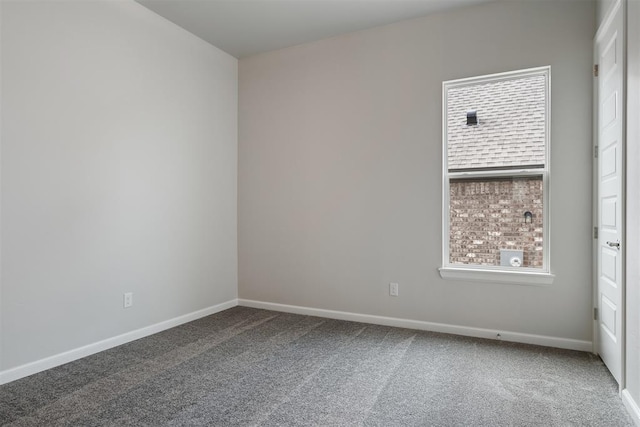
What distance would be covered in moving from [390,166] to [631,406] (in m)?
2.39

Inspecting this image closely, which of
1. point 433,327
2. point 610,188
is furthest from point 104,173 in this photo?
point 610,188

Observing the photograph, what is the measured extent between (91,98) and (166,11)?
109cm

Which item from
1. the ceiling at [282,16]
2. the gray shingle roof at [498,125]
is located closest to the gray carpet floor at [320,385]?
the gray shingle roof at [498,125]

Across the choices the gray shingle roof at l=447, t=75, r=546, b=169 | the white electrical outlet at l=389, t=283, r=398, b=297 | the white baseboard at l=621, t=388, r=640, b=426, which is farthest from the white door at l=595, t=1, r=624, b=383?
the white electrical outlet at l=389, t=283, r=398, b=297

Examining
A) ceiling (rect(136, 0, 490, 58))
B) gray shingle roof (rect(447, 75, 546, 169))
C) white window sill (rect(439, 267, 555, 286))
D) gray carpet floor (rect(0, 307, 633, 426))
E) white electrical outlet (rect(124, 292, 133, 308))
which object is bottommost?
gray carpet floor (rect(0, 307, 633, 426))

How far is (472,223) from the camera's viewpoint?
3426 mm

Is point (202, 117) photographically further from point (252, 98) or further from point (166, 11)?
point (166, 11)

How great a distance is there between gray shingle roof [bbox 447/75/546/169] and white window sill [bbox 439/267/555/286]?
0.89 m

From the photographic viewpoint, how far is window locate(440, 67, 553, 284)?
3191 millimetres

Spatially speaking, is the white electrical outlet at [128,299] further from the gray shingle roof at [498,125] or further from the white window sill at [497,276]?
the gray shingle roof at [498,125]

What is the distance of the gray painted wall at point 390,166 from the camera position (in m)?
3.05

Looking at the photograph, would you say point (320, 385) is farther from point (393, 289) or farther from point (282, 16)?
point (282, 16)

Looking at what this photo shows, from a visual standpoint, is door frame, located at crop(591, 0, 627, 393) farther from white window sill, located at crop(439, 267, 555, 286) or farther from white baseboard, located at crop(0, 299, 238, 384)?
white baseboard, located at crop(0, 299, 238, 384)

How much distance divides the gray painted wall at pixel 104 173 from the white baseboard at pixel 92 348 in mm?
47
